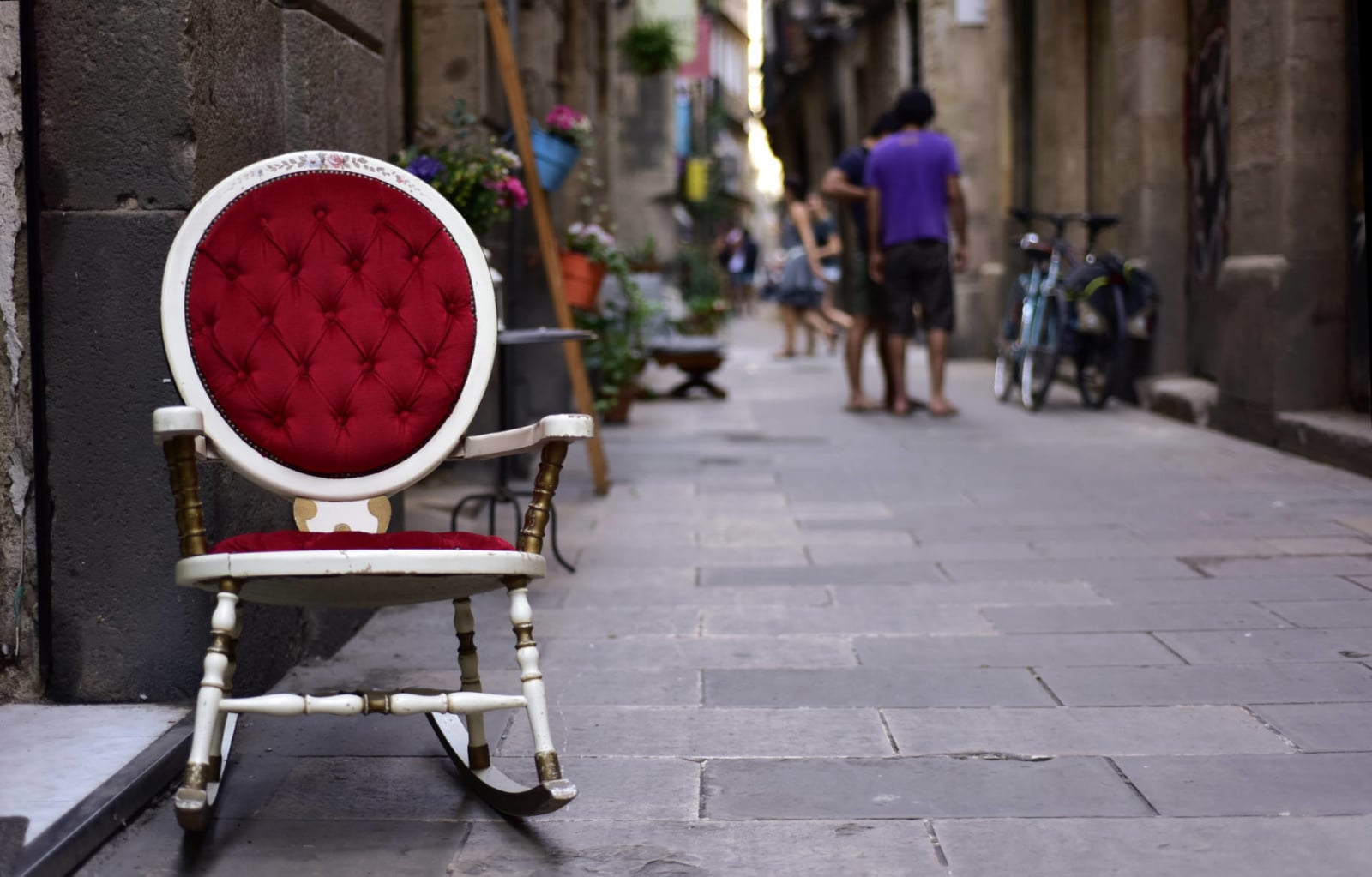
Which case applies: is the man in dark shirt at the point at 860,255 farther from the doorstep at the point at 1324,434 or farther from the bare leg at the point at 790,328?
the bare leg at the point at 790,328

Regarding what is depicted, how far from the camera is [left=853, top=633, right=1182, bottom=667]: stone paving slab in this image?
4.77 metres

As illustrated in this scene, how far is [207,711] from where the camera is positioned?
314 centimetres

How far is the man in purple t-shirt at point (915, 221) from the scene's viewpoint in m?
11.1

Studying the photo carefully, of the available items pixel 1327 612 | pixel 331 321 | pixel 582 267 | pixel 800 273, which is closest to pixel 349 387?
pixel 331 321

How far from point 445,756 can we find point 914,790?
3.36 ft

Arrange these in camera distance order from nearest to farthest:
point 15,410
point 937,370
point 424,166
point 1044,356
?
1. point 15,410
2. point 424,166
3. point 937,370
4. point 1044,356

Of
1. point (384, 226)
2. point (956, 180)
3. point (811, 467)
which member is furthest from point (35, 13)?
point (956, 180)

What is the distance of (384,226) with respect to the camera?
3734 mm

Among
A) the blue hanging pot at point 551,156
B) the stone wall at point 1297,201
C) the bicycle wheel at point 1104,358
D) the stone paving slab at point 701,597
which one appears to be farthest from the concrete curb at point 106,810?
the bicycle wheel at point 1104,358

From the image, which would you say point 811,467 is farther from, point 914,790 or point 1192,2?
point 914,790

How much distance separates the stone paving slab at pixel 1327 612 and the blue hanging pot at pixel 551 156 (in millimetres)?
3878

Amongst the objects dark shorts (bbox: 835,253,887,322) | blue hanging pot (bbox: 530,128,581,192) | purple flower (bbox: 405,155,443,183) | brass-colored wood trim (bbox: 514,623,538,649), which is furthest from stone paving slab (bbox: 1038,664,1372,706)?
dark shorts (bbox: 835,253,887,322)

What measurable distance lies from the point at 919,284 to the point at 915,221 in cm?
42

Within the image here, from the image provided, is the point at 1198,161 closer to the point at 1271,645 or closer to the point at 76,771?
the point at 1271,645
